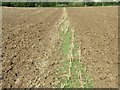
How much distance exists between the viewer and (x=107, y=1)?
146 ft

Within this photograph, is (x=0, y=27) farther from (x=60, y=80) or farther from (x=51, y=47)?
(x=60, y=80)

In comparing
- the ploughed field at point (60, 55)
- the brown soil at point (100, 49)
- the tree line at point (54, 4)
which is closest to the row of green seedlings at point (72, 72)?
the ploughed field at point (60, 55)

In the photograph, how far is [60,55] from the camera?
12500 mm

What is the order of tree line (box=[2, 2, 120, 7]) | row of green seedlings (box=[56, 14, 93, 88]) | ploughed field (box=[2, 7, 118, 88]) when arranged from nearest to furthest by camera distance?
row of green seedlings (box=[56, 14, 93, 88]) → ploughed field (box=[2, 7, 118, 88]) → tree line (box=[2, 2, 120, 7])

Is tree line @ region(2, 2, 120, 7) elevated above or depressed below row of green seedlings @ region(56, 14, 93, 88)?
below

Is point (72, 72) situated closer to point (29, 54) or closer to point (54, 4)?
point (29, 54)

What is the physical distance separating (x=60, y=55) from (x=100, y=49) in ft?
6.85

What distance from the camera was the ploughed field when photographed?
10000mm

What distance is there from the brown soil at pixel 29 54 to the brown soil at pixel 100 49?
1341 millimetres

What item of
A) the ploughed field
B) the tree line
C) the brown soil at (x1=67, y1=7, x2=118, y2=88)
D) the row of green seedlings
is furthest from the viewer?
the tree line

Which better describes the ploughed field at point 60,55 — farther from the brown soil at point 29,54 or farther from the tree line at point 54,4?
the tree line at point 54,4

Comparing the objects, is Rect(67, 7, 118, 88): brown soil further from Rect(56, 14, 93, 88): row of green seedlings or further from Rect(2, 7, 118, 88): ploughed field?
Rect(56, 14, 93, 88): row of green seedlings

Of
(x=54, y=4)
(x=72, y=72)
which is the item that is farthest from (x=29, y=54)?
(x=54, y=4)

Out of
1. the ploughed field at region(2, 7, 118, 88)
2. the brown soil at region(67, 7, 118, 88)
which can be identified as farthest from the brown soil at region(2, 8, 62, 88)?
the brown soil at region(67, 7, 118, 88)
